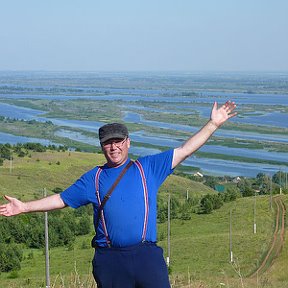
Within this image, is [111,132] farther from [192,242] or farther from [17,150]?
[17,150]

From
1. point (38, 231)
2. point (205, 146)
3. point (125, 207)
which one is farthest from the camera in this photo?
point (205, 146)

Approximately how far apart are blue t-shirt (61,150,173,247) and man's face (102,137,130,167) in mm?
33

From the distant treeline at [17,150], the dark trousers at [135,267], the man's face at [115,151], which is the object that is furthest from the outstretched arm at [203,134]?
the distant treeline at [17,150]

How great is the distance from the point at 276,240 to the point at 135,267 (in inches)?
958

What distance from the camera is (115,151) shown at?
326cm

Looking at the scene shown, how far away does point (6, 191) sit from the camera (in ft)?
137

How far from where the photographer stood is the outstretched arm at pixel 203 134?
3268mm

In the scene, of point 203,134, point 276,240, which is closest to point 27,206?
point 203,134

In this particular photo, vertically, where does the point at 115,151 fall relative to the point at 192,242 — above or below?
above

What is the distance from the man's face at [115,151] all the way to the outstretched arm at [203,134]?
240 mm

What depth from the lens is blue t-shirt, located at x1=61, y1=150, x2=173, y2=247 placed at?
3143 millimetres

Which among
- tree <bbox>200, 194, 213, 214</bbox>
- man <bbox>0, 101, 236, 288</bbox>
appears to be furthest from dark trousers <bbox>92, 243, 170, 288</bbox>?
tree <bbox>200, 194, 213, 214</bbox>

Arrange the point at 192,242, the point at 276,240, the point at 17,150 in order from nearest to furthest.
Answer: the point at 276,240, the point at 192,242, the point at 17,150

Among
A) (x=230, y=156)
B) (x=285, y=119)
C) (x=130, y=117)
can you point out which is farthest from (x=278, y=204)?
(x=285, y=119)
